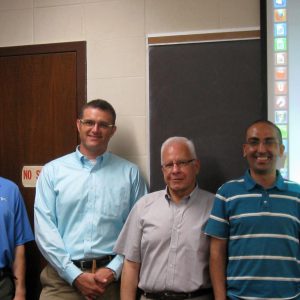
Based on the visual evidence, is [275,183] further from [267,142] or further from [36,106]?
[36,106]

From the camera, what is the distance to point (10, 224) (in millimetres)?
2111

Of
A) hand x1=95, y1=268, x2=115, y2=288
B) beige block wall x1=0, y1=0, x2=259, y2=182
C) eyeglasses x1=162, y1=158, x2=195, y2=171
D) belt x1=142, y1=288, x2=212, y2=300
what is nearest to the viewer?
belt x1=142, y1=288, x2=212, y2=300

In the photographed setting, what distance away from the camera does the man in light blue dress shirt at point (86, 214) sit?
6.48 ft

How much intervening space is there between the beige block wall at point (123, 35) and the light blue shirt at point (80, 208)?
11.3 inches

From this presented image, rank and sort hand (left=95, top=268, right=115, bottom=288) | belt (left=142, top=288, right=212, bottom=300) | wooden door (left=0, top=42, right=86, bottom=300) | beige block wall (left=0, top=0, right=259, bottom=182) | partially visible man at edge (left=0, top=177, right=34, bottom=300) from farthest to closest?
wooden door (left=0, top=42, right=86, bottom=300) → beige block wall (left=0, top=0, right=259, bottom=182) → partially visible man at edge (left=0, top=177, right=34, bottom=300) → hand (left=95, top=268, right=115, bottom=288) → belt (left=142, top=288, right=212, bottom=300)

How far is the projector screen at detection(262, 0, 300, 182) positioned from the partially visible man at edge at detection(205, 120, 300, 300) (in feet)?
0.99

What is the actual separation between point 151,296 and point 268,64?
1391mm

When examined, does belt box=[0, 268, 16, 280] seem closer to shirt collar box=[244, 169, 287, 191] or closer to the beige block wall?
the beige block wall

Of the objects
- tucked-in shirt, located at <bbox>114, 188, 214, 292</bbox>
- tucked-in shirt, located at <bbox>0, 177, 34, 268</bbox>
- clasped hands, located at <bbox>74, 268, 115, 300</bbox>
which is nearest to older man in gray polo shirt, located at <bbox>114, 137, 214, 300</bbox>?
tucked-in shirt, located at <bbox>114, 188, 214, 292</bbox>

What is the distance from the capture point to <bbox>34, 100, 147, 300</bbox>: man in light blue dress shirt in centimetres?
198

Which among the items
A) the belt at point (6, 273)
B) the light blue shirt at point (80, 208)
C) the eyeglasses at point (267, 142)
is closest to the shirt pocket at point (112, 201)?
the light blue shirt at point (80, 208)

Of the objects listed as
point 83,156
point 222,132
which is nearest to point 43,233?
point 83,156

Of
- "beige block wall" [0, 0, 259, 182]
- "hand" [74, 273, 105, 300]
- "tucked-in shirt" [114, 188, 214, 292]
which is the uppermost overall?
"beige block wall" [0, 0, 259, 182]

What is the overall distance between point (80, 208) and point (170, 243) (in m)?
0.57
